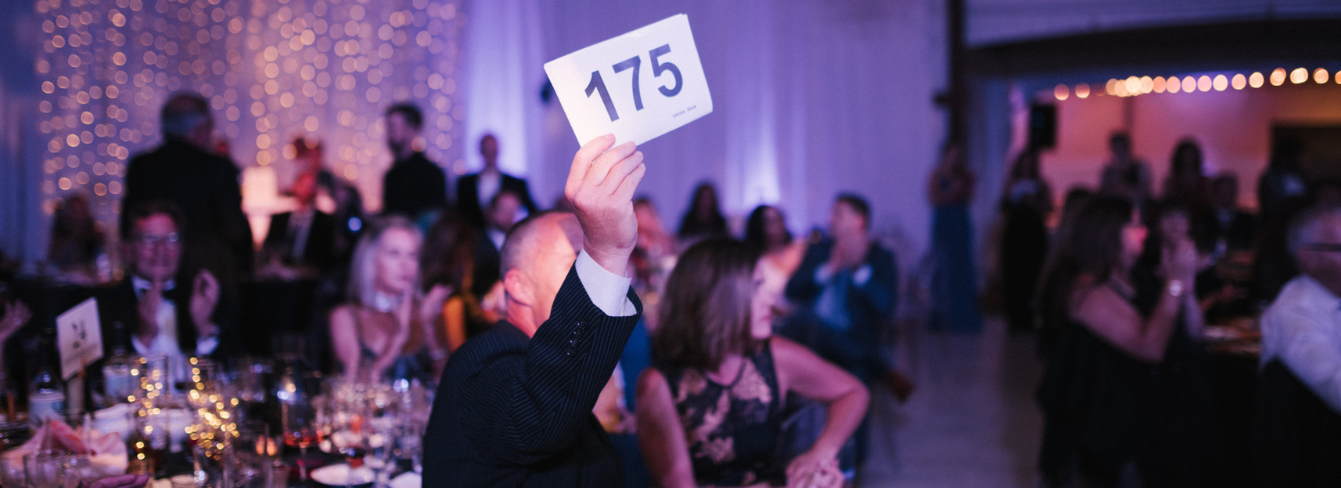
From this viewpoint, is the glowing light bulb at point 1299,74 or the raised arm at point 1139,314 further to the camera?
the glowing light bulb at point 1299,74

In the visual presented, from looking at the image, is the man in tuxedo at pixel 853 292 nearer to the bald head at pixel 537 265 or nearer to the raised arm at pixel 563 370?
the bald head at pixel 537 265

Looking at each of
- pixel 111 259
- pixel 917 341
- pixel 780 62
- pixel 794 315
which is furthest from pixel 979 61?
pixel 111 259

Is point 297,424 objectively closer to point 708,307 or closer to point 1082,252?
point 708,307

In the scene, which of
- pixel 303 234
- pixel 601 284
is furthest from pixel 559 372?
pixel 303 234

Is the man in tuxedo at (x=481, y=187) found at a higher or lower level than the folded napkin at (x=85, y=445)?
higher

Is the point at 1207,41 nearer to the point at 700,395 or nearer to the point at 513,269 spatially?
the point at 700,395

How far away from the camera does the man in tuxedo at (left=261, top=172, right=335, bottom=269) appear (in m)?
6.50

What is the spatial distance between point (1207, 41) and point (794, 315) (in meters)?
7.34

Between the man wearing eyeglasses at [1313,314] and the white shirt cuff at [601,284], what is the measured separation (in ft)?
7.47

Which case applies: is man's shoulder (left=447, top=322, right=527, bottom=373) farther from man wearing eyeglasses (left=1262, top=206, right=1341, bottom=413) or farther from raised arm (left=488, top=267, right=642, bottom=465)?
man wearing eyeglasses (left=1262, top=206, right=1341, bottom=413)

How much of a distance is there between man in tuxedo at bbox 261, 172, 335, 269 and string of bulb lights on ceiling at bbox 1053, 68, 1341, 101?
→ 7.53m

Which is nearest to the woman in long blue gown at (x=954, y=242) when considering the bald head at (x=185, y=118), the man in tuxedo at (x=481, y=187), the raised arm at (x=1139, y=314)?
the man in tuxedo at (x=481, y=187)

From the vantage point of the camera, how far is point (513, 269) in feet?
5.62

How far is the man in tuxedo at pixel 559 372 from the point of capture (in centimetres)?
128
